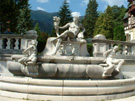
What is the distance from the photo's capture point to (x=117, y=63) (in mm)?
6801

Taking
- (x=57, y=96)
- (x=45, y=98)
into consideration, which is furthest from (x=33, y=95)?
(x=57, y=96)

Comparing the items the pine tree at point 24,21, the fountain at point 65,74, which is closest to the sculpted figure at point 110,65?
the fountain at point 65,74

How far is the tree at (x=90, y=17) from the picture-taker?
6462 centimetres

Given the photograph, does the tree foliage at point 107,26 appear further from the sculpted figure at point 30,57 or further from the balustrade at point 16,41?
the sculpted figure at point 30,57

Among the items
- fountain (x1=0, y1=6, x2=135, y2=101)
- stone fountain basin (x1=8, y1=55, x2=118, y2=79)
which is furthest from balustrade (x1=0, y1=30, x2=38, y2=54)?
stone fountain basin (x1=8, y1=55, x2=118, y2=79)

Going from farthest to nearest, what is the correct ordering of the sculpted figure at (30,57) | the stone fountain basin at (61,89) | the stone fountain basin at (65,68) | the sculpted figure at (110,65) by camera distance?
the sculpted figure at (110,65)
the stone fountain basin at (65,68)
the sculpted figure at (30,57)
the stone fountain basin at (61,89)

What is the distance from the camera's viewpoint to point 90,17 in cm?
6750

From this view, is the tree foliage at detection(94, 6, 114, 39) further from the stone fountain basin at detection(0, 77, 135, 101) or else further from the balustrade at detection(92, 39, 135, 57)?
the stone fountain basin at detection(0, 77, 135, 101)

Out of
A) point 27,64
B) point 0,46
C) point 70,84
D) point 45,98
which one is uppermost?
point 0,46

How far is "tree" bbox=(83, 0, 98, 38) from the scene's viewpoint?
64625 millimetres

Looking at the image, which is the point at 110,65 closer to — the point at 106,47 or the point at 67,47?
the point at 67,47

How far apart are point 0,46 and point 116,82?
302 inches

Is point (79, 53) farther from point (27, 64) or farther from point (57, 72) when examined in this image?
point (27, 64)

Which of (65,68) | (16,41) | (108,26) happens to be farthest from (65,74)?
(108,26)
